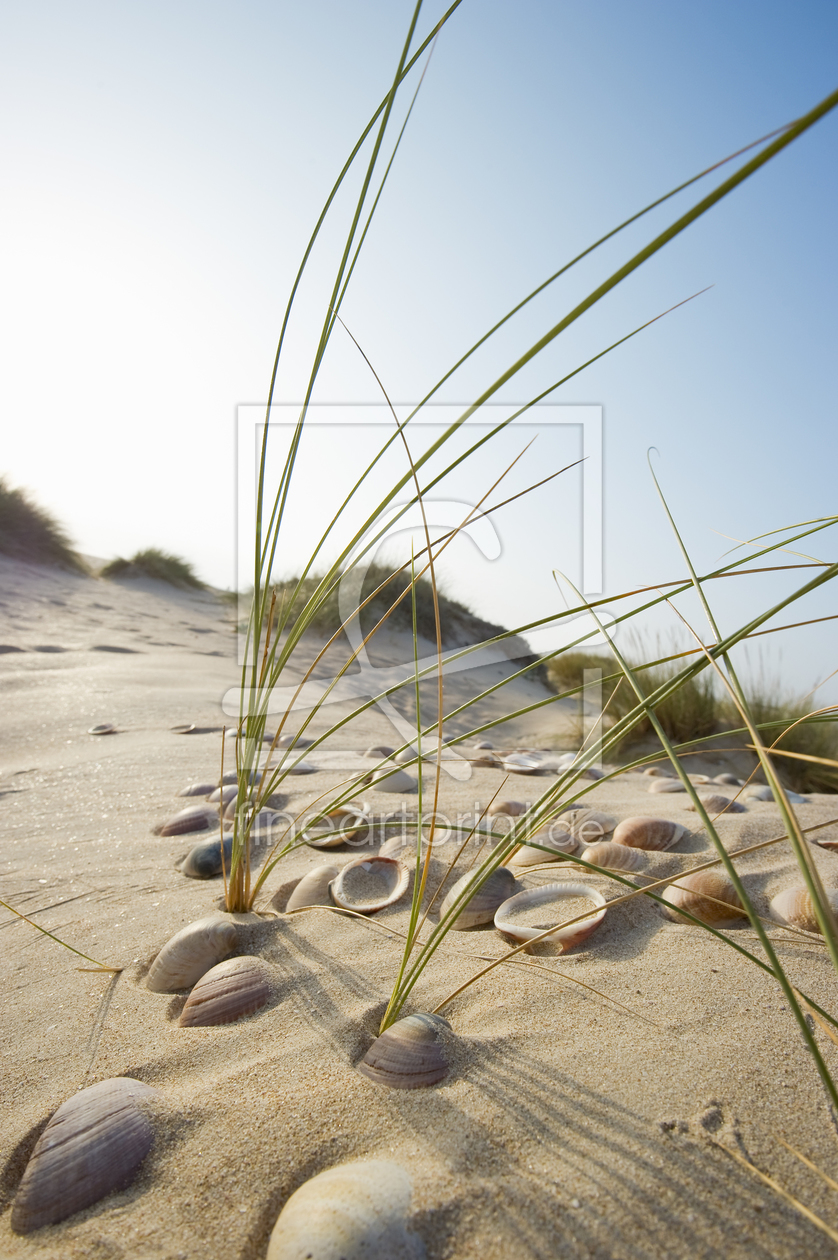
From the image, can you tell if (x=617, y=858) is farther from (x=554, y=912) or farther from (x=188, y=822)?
(x=188, y=822)

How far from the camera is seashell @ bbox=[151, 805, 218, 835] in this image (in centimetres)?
229

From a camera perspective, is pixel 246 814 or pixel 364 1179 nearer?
pixel 364 1179

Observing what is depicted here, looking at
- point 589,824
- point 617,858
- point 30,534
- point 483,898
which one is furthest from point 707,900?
point 30,534

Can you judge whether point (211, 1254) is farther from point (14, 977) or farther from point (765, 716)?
point (765, 716)

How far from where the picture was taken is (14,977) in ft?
4.41

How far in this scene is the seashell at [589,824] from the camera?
7.29ft

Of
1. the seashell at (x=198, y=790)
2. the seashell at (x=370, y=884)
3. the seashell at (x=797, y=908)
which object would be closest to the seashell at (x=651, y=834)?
the seashell at (x=797, y=908)

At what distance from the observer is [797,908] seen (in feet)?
4.73

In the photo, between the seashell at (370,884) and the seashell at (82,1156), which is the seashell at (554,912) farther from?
the seashell at (82,1156)

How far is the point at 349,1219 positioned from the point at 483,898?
87 cm

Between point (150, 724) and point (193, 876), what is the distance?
241cm

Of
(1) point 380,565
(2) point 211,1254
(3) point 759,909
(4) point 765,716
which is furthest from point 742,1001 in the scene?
(1) point 380,565

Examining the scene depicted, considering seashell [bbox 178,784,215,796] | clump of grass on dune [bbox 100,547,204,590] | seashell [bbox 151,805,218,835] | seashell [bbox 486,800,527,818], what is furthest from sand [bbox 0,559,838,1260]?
clump of grass on dune [bbox 100,547,204,590]

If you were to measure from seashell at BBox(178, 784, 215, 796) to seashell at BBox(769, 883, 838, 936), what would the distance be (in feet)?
6.91
